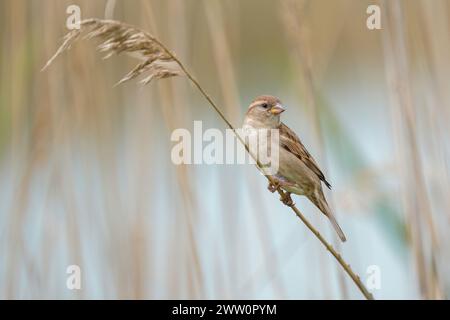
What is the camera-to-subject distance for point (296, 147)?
2.97 meters

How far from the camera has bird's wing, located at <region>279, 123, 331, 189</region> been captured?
285cm

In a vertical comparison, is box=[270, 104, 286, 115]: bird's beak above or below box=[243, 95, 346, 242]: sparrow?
above

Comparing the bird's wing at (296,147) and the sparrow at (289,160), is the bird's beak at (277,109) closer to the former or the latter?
the sparrow at (289,160)

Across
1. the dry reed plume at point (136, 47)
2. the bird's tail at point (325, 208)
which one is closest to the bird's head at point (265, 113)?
the bird's tail at point (325, 208)

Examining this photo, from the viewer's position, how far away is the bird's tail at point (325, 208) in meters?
2.55

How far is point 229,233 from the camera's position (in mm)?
3004

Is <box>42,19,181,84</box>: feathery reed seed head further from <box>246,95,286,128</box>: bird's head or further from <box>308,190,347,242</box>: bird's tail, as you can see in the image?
<box>246,95,286,128</box>: bird's head

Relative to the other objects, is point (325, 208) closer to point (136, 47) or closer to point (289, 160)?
point (289, 160)

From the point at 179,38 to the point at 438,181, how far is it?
1.23 meters

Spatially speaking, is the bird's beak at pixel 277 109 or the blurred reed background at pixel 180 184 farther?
the bird's beak at pixel 277 109

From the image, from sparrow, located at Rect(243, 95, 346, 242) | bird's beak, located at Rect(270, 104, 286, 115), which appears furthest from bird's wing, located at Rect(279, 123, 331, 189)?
bird's beak, located at Rect(270, 104, 286, 115)

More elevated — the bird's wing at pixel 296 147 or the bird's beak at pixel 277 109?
the bird's beak at pixel 277 109

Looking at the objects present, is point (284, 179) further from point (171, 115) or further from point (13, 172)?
point (13, 172)

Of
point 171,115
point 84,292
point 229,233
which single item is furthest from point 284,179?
point 84,292
